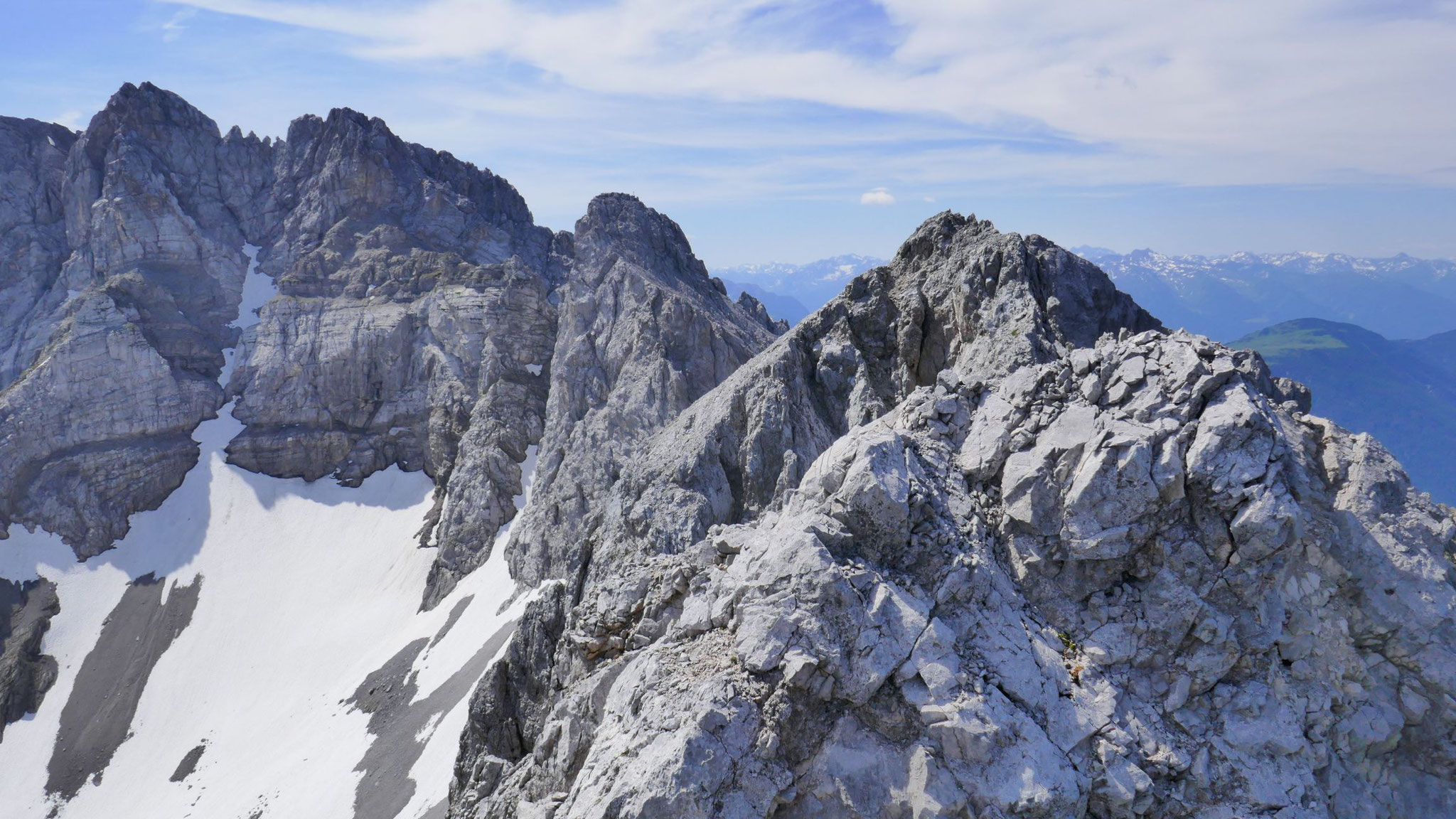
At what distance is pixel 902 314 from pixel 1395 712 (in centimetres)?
2404

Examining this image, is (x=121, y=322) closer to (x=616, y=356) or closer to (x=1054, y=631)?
(x=616, y=356)

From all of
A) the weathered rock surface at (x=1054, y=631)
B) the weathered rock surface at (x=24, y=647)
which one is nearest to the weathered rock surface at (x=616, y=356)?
the weathered rock surface at (x=1054, y=631)

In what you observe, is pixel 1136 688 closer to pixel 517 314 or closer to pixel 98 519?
pixel 517 314

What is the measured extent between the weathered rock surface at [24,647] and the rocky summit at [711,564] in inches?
13.1

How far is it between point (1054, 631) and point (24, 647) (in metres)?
112

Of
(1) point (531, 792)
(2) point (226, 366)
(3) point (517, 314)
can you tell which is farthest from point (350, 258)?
(1) point (531, 792)

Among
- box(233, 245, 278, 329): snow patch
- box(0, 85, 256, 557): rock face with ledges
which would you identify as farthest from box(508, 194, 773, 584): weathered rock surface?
box(233, 245, 278, 329): snow patch

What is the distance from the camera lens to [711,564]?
56.6ft

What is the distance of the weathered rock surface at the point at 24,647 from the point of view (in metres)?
77.9

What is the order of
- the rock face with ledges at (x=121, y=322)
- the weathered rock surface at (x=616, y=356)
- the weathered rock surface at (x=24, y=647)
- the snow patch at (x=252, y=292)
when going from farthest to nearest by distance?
the snow patch at (x=252, y=292)
the rock face with ledges at (x=121, y=322)
the weathered rock surface at (x=24, y=647)
the weathered rock surface at (x=616, y=356)

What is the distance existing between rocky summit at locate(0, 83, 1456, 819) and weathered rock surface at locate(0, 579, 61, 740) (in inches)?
13.1

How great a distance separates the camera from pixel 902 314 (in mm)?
35094

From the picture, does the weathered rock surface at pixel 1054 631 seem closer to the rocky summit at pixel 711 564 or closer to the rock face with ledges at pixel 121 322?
the rocky summit at pixel 711 564

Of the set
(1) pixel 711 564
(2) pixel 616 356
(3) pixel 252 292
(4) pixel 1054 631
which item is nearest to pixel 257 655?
(2) pixel 616 356
